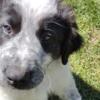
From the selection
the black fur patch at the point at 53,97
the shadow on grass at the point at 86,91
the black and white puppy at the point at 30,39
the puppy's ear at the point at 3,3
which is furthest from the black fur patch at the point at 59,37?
the shadow on grass at the point at 86,91

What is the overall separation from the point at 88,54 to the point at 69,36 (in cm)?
145

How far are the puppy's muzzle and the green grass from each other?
1448 mm

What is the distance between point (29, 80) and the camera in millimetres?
4289

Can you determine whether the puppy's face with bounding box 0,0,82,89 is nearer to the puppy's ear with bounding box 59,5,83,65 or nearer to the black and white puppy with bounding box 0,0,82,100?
the black and white puppy with bounding box 0,0,82,100

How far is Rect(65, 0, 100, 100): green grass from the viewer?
580cm

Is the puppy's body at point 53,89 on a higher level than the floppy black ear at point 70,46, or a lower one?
lower

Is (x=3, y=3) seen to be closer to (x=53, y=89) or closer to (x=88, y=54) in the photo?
(x=53, y=89)

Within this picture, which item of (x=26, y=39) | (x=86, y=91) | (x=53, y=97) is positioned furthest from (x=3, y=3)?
(x=86, y=91)

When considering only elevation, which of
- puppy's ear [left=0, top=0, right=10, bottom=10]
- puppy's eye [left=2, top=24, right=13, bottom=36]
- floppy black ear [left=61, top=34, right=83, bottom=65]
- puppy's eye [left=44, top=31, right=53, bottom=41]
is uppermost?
puppy's ear [left=0, top=0, right=10, bottom=10]

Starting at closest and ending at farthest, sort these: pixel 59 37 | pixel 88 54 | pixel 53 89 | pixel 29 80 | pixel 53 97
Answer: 1. pixel 29 80
2. pixel 59 37
3. pixel 53 89
4. pixel 53 97
5. pixel 88 54

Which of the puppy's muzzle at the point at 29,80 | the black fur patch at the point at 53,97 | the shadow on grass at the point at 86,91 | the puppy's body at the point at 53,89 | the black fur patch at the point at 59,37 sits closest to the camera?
the puppy's muzzle at the point at 29,80

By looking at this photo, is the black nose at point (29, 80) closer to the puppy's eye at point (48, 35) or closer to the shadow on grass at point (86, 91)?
the puppy's eye at point (48, 35)

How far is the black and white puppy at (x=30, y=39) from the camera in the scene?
13.9 feet

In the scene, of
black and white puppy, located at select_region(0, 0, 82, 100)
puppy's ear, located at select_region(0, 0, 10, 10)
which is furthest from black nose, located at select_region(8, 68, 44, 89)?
puppy's ear, located at select_region(0, 0, 10, 10)
